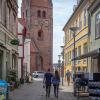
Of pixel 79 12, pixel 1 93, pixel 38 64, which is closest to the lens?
pixel 1 93

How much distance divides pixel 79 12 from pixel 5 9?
1296cm

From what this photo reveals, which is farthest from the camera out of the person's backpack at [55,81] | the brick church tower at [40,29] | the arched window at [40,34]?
the arched window at [40,34]

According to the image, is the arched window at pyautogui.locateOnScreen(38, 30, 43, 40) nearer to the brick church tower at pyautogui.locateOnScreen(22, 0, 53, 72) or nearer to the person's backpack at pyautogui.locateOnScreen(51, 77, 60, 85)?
the brick church tower at pyautogui.locateOnScreen(22, 0, 53, 72)

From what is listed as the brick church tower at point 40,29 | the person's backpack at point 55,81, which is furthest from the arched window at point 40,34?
the person's backpack at point 55,81

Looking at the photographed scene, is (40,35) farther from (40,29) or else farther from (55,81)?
(55,81)

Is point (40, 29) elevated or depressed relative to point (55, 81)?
elevated

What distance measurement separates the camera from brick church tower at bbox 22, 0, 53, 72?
106562 mm

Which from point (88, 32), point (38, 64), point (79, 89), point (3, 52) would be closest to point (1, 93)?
point (79, 89)

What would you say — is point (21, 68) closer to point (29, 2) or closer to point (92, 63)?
point (92, 63)

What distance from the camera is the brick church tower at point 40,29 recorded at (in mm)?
106562

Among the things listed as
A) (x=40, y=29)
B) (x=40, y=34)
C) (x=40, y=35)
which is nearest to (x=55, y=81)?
(x=40, y=29)

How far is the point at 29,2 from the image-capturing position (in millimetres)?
110812

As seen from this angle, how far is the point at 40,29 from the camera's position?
10875 centimetres

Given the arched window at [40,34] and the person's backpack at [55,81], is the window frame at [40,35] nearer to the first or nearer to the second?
the arched window at [40,34]
